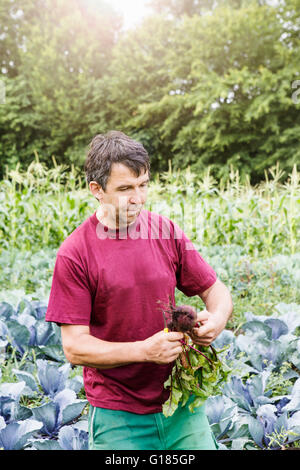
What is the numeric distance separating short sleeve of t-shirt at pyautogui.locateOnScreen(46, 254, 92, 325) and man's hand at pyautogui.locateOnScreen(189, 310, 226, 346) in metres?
0.38

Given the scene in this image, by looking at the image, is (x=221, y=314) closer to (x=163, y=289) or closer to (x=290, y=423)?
(x=163, y=289)

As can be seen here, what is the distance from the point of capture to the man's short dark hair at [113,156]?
5.24 ft

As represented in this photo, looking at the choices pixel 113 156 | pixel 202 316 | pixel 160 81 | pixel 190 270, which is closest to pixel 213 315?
pixel 202 316

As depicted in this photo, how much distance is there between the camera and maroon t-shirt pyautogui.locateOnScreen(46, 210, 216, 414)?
153 centimetres

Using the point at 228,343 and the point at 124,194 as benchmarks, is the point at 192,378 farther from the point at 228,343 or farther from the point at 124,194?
the point at 228,343

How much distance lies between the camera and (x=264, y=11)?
55.7 feet

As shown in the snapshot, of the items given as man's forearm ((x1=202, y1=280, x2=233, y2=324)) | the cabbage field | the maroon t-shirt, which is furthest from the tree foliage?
the maroon t-shirt

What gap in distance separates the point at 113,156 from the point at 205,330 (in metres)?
0.70

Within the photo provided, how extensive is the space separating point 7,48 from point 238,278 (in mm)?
22978

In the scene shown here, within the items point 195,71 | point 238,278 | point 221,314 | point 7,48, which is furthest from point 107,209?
point 7,48

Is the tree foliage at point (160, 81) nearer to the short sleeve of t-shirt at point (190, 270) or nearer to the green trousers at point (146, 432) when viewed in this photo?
the short sleeve of t-shirt at point (190, 270)

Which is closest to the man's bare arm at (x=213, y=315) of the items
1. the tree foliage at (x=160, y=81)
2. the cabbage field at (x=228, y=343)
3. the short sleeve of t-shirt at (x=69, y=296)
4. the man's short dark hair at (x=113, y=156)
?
the cabbage field at (x=228, y=343)

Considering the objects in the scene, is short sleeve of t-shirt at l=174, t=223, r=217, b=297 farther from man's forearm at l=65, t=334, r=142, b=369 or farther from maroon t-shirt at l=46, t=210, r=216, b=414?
man's forearm at l=65, t=334, r=142, b=369

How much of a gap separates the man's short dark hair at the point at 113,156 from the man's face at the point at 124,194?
0.02 meters
